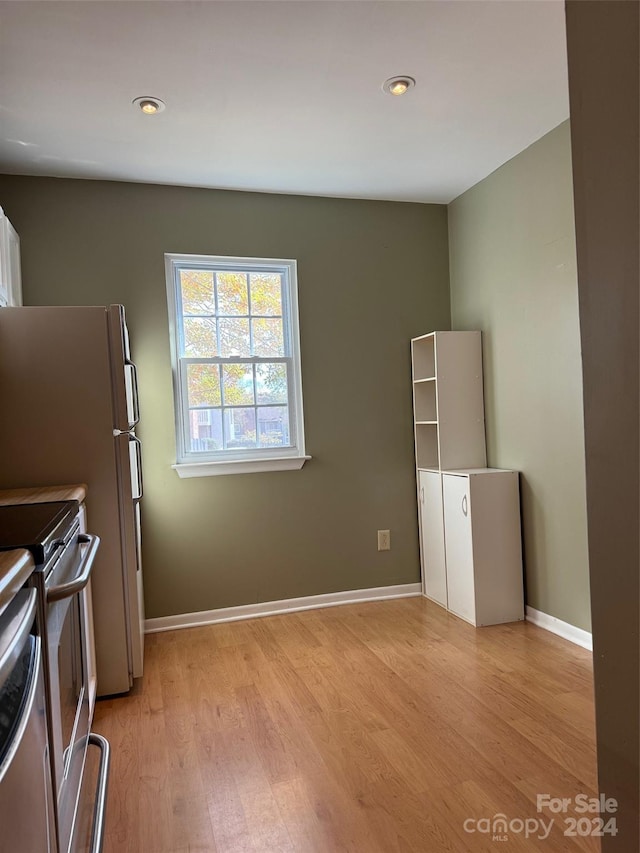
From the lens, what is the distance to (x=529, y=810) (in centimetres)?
168

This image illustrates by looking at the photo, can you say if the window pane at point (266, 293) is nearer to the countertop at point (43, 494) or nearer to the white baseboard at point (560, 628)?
the countertop at point (43, 494)

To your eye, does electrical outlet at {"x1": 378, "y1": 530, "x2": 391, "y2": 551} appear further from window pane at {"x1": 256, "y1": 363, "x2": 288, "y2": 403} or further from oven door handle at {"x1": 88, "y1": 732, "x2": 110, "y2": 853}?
oven door handle at {"x1": 88, "y1": 732, "x2": 110, "y2": 853}

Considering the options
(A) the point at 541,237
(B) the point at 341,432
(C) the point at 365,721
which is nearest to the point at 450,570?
(B) the point at 341,432

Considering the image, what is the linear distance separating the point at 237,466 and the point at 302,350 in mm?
810

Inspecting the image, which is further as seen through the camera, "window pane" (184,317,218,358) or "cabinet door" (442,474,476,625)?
"window pane" (184,317,218,358)

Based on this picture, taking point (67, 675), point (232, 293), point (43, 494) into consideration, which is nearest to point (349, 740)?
point (67, 675)

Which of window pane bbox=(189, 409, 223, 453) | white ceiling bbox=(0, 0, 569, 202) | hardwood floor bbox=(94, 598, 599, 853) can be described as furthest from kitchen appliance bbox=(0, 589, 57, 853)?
window pane bbox=(189, 409, 223, 453)

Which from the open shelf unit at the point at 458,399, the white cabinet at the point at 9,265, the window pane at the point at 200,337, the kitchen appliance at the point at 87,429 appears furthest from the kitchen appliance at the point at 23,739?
the open shelf unit at the point at 458,399

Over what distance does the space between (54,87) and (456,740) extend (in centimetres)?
287

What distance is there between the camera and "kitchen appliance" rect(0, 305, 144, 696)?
246 cm

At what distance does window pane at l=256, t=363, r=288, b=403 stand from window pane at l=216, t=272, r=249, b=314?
37 centimetres

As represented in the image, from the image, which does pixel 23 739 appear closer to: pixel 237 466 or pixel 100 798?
pixel 100 798

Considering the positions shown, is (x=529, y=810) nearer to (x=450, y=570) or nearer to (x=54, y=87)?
(x=450, y=570)

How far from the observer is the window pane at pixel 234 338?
3531mm
